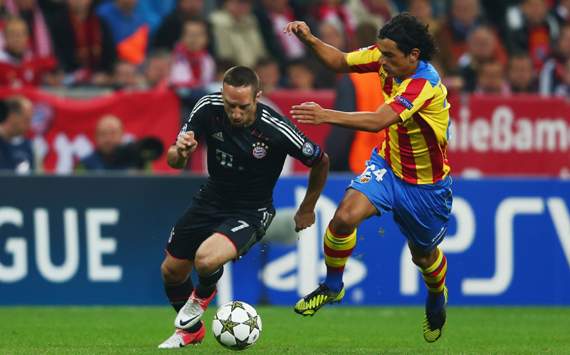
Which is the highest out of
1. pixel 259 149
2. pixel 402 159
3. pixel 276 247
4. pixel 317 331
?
pixel 259 149

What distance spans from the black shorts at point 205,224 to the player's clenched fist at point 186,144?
885 millimetres

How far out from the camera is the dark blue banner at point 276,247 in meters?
12.7

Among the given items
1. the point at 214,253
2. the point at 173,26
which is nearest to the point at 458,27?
the point at 173,26

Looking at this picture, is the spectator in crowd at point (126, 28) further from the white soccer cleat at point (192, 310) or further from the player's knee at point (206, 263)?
the player's knee at point (206, 263)

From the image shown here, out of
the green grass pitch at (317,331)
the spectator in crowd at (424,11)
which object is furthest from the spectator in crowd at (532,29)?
the green grass pitch at (317,331)

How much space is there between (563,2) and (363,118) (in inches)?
496

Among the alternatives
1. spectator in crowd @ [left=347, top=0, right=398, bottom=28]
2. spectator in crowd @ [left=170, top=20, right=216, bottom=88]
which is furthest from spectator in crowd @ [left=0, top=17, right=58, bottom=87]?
spectator in crowd @ [left=347, top=0, right=398, bottom=28]

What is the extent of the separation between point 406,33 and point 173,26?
827 cm

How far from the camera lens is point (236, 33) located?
17172 mm

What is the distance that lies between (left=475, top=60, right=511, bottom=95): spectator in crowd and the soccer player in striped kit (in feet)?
26.5

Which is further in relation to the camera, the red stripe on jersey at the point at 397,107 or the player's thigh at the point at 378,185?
the player's thigh at the point at 378,185

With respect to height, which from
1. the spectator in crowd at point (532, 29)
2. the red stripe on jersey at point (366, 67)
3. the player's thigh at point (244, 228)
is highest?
the red stripe on jersey at point (366, 67)

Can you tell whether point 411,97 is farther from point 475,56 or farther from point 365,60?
point 475,56

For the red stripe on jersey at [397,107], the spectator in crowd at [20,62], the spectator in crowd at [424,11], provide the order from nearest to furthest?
the red stripe on jersey at [397,107] → the spectator in crowd at [20,62] → the spectator in crowd at [424,11]
